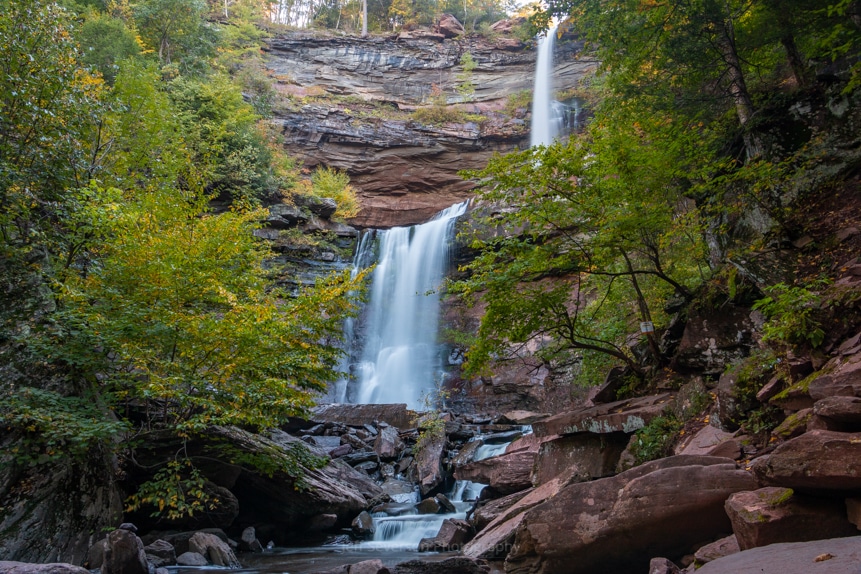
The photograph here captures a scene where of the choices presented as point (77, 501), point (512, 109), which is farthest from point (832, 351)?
point (512, 109)

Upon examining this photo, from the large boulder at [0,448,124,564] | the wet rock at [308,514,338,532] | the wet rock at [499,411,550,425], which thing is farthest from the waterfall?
the large boulder at [0,448,124,564]

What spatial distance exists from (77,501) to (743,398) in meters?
9.21

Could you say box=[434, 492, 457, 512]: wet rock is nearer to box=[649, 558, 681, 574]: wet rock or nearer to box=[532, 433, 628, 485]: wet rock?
box=[532, 433, 628, 485]: wet rock

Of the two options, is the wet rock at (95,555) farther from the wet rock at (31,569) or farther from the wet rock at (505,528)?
the wet rock at (505,528)

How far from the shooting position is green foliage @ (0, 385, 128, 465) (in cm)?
637

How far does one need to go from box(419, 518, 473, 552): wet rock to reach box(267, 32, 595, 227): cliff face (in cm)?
2230

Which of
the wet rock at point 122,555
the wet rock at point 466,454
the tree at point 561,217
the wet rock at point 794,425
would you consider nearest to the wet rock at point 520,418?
the wet rock at point 466,454

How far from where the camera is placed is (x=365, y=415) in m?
17.1

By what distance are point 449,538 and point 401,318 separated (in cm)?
1629

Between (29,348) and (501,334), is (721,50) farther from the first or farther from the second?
(29,348)

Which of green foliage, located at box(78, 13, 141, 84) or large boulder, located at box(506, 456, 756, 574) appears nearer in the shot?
large boulder, located at box(506, 456, 756, 574)

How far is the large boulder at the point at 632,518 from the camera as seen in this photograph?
4.60 metres

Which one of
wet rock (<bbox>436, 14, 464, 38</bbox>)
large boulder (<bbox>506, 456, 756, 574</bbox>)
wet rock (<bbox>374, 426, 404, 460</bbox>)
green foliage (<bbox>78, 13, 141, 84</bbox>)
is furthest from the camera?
wet rock (<bbox>436, 14, 464, 38</bbox>)

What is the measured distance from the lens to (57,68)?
898cm
